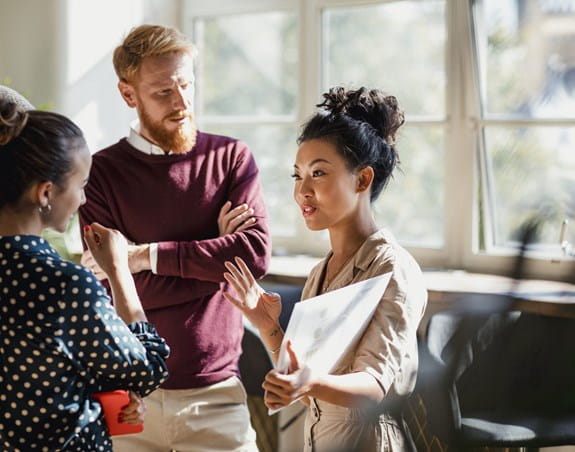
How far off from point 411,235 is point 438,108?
21.7 inches

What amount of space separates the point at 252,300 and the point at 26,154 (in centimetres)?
49

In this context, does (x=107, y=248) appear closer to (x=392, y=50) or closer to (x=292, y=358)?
(x=292, y=358)

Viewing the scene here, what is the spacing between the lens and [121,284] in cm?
136

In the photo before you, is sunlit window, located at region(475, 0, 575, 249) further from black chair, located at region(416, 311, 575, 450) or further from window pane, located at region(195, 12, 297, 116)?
window pane, located at region(195, 12, 297, 116)

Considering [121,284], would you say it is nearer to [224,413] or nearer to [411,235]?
[224,413]

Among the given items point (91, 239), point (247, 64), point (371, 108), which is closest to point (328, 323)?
point (91, 239)

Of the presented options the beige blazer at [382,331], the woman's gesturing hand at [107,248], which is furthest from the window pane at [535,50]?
the woman's gesturing hand at [107,248]

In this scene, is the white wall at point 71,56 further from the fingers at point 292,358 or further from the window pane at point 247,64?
the fingers at point 292,358

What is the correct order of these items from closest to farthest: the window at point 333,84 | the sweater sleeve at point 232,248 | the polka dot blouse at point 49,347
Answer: the polka dot blouse at point 49,347, the sweater sleeve at point 232,248, the window at point 333,84

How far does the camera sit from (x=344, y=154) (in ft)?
5.10

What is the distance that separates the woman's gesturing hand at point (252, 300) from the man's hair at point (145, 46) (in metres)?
0.76

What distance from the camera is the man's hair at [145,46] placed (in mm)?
1987

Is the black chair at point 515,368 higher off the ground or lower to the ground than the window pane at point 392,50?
lower

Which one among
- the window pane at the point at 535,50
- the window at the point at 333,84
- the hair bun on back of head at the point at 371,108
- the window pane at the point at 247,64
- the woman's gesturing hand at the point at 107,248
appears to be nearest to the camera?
the window pane at the point at 535,50
